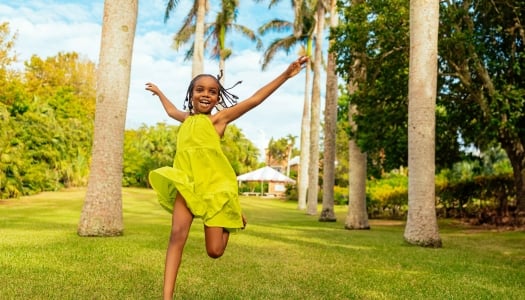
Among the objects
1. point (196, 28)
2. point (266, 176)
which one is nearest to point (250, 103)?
point (196, 28)

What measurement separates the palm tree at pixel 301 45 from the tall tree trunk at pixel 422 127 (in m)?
19.7

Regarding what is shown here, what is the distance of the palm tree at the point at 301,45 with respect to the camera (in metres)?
31.0

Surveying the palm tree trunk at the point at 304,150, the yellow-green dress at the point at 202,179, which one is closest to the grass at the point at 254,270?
the yellow-green dress at the point at 202,179

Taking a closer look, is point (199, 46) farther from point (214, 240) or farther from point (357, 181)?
point (214, 240)

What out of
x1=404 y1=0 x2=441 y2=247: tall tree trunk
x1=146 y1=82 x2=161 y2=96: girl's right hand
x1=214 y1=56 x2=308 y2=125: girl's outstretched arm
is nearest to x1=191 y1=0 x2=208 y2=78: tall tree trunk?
x1=404 y1=0 x2=441 y2=247: tall tree trunk

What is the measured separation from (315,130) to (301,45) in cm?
1052

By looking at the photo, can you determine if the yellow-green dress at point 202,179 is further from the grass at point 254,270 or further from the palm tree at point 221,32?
the palm tree at point 221,32

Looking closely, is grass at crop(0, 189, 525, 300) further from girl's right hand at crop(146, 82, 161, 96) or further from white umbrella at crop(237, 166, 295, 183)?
white umbrella at crop(237, 166, 295, 183)

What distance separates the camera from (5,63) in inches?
1002

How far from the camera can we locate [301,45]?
3525 cm

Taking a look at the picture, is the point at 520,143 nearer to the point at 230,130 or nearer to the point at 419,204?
the point at 419,204

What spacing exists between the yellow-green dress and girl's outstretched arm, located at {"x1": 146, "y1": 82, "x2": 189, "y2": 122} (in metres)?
0.48

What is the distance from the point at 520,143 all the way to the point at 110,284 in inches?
601

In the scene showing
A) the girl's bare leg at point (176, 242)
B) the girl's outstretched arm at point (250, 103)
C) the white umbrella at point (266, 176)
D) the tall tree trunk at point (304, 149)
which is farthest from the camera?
the white umbrella at point (266, 176)
